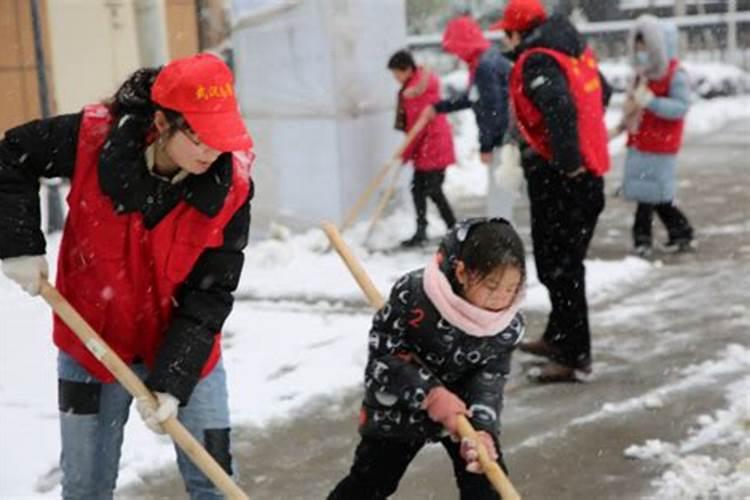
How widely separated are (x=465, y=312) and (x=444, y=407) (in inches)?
10.5

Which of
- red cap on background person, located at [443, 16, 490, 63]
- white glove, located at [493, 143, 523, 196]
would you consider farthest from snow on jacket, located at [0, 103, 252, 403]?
red cap on background person, located at [443, 16, 490, 63]

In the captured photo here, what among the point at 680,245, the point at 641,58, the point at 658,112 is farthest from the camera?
the point at 680,245

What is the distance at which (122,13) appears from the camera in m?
12.1

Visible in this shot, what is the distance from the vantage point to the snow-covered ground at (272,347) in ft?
15.4

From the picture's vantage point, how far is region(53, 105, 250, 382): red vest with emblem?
9.42ft

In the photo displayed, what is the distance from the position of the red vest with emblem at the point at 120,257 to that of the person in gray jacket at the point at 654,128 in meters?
5.58

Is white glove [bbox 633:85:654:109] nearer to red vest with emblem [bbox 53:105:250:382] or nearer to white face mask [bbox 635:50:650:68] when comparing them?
white face mask [bbox 635:50:650:68]

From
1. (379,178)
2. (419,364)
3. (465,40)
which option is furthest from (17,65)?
(419,364)

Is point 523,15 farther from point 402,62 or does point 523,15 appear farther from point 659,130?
point 402,62

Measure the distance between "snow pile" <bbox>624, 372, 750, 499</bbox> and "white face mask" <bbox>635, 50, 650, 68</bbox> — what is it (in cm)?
Answer: 344

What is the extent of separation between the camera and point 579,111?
5359 millimetres

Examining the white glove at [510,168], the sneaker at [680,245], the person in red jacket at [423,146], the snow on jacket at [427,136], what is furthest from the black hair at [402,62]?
the sneaker at [680,245]

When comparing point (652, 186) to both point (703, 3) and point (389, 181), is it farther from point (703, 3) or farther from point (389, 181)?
point (703, 3)

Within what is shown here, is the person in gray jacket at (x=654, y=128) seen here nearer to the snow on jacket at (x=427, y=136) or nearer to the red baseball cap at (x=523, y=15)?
the snow on jacket at (x=427, y=136)
